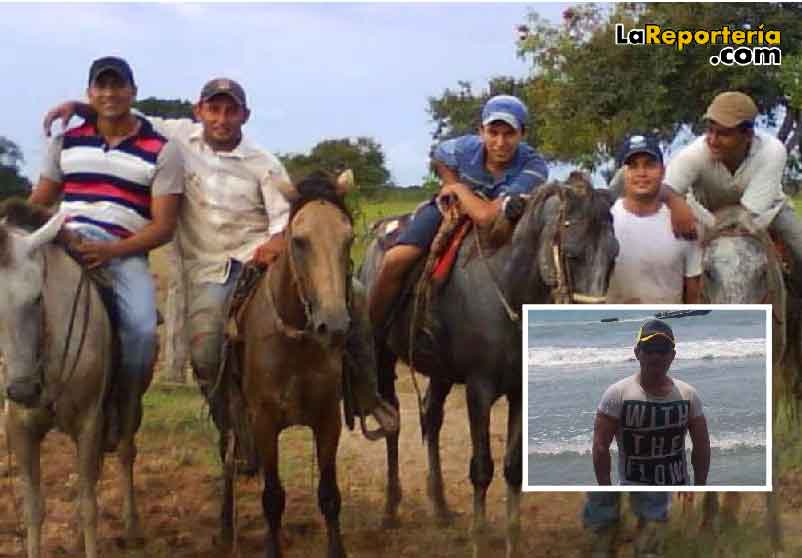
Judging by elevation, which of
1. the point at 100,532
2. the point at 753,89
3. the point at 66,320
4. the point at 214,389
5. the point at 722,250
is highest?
the point at 753,89

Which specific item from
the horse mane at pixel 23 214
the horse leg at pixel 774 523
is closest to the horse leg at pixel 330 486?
the horse mane at pixel 23 214

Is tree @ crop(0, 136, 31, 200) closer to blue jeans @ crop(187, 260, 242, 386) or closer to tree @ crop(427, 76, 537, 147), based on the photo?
blue jeans @ crop(187, 260, 242, 386)

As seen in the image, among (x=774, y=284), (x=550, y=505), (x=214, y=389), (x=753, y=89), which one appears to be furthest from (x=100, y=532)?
(x=753, y=89)

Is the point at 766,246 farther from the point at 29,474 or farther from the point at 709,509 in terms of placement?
the point at 29,474

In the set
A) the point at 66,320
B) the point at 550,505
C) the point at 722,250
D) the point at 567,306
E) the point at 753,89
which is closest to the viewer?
the point at 567,306

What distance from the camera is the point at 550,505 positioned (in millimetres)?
7191

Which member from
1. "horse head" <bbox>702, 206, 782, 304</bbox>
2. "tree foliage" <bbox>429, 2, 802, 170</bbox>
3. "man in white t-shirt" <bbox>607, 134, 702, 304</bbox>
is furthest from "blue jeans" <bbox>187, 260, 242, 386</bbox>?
"tree foliage" <bbox>429, 2, 802, 170</bbox>

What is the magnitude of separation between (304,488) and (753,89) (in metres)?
9.22

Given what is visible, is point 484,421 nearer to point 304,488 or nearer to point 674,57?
point 304,488

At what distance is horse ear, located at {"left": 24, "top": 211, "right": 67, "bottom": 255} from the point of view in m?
4.84

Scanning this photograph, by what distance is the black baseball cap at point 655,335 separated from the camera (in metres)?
4.68

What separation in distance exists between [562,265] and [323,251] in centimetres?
121

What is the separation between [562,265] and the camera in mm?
5137

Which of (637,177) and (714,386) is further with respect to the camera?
(637,177)
